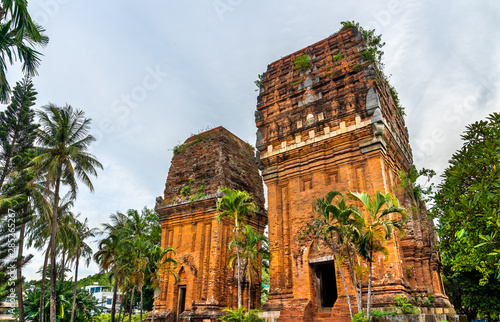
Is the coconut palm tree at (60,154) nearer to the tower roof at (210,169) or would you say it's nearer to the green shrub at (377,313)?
the tower roof at (210,169)

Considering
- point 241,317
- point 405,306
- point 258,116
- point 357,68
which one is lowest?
point 241,317

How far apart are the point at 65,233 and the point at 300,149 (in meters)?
14.2

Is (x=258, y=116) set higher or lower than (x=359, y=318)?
higher

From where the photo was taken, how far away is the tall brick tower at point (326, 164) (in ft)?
38.6

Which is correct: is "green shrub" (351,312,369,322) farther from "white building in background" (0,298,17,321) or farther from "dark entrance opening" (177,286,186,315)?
"white building in background" (0,298,17,321)

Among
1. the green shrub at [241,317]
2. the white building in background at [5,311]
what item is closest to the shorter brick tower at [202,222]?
the green shrub at [241,317]

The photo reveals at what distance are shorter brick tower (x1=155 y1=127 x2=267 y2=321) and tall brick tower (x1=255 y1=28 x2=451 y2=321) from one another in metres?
3.26

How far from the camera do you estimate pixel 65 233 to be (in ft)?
63.9

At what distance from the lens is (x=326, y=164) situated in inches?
531

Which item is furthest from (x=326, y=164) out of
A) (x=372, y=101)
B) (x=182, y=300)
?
(x=182, y=300)

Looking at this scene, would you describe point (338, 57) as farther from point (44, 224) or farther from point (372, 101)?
point (44, 224)

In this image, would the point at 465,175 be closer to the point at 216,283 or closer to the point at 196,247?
the point at 216,283

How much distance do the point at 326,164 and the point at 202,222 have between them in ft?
22.4

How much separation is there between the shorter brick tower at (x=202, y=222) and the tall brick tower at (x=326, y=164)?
10.7 ft
